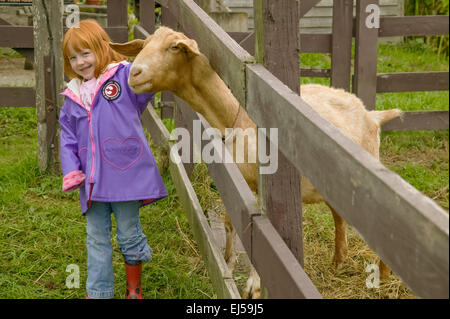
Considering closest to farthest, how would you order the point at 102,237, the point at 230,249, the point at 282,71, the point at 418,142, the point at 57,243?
the point at 282,71, the point at 102,237, the point at 230,249, the point at 57,243, the point at 418,142

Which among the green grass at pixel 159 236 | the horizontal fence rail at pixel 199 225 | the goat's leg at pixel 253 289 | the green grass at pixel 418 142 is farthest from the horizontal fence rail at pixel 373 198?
the green grass at pixel 418 142

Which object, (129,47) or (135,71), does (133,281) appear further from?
(129,47)

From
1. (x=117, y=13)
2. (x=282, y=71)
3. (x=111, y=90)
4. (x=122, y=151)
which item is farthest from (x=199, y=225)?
(x=117, y=13)

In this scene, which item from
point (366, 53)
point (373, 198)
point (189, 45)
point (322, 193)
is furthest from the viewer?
point (366, 53)

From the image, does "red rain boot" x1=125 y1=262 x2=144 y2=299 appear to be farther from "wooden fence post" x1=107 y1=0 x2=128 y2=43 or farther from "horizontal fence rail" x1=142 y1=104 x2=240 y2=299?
"wooden fence post" x1=107 y1=0 x2=128 y2=43

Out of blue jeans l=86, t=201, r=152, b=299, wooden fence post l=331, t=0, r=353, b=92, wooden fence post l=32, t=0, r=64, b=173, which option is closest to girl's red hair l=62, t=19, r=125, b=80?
blue jeans l=86, t=201, r=152, b=299

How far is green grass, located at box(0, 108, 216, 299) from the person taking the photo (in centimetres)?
362

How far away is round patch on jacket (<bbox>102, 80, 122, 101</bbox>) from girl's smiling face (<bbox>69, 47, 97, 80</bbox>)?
0.12m

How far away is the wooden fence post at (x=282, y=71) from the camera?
6.35 ft

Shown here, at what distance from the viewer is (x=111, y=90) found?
308 cm

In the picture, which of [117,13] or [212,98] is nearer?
[212,98]

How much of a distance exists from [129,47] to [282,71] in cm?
163
